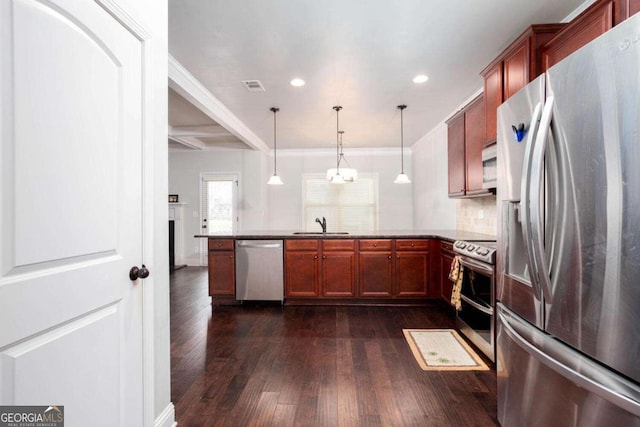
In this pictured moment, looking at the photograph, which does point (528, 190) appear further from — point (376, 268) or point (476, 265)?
point (376, 268)

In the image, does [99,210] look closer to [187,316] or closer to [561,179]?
[561,179]

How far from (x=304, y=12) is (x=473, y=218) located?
3.18 metres

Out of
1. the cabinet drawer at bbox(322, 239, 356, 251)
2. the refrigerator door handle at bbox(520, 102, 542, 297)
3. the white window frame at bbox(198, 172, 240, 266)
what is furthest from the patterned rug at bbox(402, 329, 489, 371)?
the white window frame at bbox(198, 172, 240, 266)

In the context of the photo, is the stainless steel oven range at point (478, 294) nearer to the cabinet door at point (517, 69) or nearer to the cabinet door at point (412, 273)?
the cabinet door at point (412, 273)

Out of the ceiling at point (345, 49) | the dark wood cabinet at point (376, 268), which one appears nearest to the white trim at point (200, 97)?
the ceiling at point (345, 49)

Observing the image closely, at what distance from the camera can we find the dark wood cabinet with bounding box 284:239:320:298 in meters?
3.73

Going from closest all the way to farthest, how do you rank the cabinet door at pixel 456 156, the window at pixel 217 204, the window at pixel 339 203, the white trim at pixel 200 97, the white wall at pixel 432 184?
the white trim at pixel 200 97 < the cabinet door at pixel 456 156 < the white wall at pixel 432 184 < the window at pixel 217 204 < the window at pixel 339 203

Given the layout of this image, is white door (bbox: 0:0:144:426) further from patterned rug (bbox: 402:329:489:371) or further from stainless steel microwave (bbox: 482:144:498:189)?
stainless steel microwave (bbox: 482:144:498:189)

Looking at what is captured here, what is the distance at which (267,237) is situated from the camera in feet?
12.3

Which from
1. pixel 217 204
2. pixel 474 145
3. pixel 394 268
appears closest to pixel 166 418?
pixel 394 268

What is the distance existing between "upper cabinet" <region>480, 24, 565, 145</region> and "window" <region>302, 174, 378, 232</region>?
4275 millimetres

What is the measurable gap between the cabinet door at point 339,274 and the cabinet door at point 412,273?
0.56 m

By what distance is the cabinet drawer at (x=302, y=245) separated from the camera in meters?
3.74

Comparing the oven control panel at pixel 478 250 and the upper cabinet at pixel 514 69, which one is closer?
the upper cabinet at pixel 514 69
